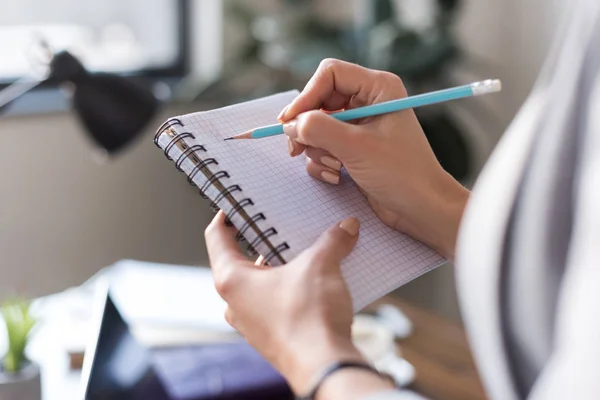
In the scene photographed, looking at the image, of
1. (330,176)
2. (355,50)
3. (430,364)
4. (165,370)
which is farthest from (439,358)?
(355,50)

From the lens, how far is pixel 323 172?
0.71 m

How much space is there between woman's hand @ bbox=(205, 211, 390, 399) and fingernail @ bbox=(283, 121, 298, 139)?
A: 0.30 feet

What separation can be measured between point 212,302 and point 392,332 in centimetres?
29

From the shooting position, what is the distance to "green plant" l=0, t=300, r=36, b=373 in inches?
34.9

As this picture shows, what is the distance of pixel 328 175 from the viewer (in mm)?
707

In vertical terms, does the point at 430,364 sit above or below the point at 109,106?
below

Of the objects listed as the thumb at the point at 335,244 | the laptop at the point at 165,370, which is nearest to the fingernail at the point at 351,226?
the thumb at the point at 335,244

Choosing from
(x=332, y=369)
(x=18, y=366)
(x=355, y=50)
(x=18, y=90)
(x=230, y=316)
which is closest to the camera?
(x=332, y=369)

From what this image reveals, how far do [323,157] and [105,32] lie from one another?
5.24ft

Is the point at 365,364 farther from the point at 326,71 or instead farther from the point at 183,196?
the point at 183,196

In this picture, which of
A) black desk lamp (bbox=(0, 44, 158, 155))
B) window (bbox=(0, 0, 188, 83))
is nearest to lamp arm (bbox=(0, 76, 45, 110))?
black desk lamp (bbox=(0, 44, 158, 155))

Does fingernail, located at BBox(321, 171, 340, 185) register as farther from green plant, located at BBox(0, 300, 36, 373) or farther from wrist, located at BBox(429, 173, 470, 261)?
green plant, located at BBox(0, 300, 36, 373)

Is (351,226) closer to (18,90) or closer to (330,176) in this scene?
(330,176)

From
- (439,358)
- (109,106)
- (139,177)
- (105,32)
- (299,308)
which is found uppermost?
(299,308)
